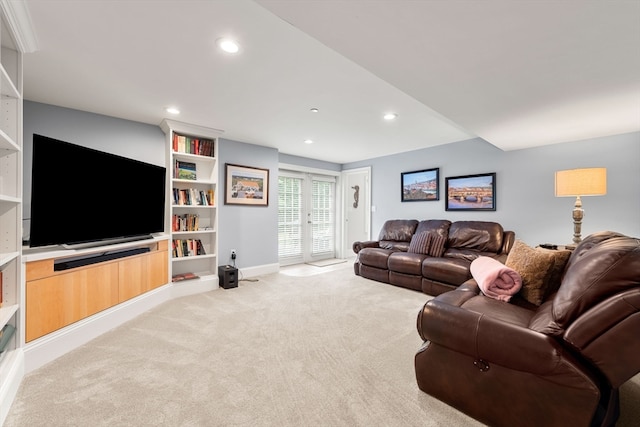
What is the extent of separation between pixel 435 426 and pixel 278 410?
85 centimetres

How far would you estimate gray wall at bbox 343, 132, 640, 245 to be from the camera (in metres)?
3.14

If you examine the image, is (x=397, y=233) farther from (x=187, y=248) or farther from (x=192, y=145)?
(x=192, y=145)

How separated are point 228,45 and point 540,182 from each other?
4256mm

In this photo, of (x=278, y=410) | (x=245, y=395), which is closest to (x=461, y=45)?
(x=278, y=410)

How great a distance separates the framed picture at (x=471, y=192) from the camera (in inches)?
163

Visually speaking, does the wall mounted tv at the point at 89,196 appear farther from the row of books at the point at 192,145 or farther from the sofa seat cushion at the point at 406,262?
the sofa seat cushion at the point at 406,262

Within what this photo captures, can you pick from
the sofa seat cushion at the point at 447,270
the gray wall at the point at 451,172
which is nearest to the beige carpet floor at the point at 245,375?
the sofa seat cushion at the point at 447,270

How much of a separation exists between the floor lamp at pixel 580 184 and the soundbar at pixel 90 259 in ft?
15.8

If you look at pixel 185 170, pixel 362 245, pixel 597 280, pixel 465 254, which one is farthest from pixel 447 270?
pixel 185 170

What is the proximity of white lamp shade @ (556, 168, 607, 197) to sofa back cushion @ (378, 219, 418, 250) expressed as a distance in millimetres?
2093

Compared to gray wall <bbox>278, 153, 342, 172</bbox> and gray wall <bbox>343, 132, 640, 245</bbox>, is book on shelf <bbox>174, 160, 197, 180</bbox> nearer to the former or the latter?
gray wall <bbox>278, 153, 342, 172</bbox>

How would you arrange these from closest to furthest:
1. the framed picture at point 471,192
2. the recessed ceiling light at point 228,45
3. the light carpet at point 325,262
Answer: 1. the recessed ceiling light at point 228,45
2. the framed picture at point 471,192
3. the light carpet at point 325,262

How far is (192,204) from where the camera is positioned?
3.72 meters

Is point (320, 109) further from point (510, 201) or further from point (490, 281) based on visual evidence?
point (510, 201)
